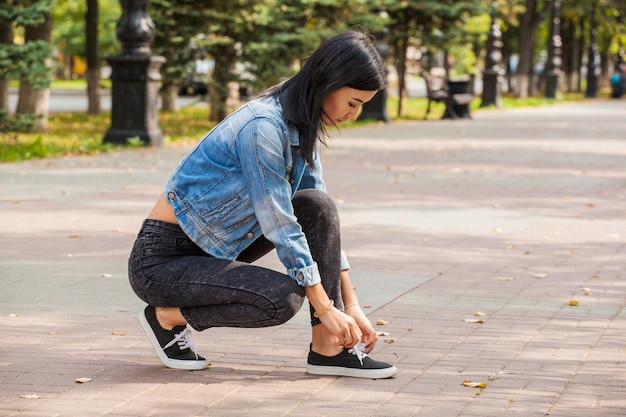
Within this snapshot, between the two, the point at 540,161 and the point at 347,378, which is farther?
the point at 540,161

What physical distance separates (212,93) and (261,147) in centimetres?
1749

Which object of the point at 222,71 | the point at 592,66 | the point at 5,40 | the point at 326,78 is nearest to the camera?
the point at 326,78

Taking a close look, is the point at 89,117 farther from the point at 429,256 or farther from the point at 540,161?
the point at 429,256

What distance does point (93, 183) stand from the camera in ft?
38.5

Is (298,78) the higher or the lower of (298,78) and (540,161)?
the higher

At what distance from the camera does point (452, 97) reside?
84.7ft

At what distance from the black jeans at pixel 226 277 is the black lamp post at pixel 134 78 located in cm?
1161

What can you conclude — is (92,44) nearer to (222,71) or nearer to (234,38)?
(222,71)

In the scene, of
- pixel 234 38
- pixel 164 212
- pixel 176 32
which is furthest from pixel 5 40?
pixel 164 212

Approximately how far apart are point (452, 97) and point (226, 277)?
22.0 m

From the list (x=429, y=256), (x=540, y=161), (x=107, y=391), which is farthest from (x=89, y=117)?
(x=107, y=391)

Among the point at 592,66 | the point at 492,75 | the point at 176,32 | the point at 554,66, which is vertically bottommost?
the point at 592,66

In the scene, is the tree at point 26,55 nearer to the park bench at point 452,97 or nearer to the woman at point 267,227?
the woman at point 267,227

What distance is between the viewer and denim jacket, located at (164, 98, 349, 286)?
4020 mm
